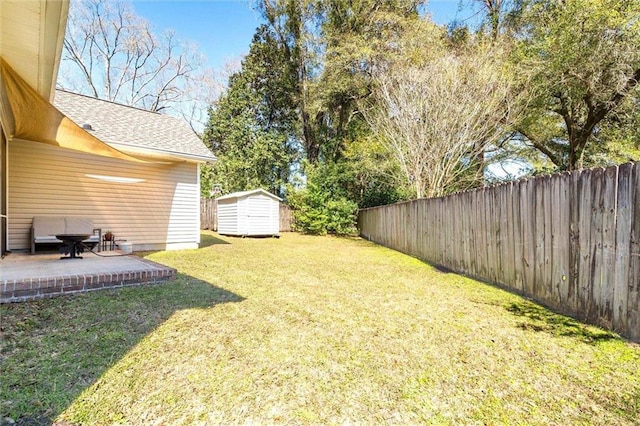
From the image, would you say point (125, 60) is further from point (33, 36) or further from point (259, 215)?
point (33, 36)

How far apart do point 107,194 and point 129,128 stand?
2.18m

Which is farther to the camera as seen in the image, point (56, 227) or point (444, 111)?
point (444, 111)

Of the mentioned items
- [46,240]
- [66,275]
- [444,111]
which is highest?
[444,111]

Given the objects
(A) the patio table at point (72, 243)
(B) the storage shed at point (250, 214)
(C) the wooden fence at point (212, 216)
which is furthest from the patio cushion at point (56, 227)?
(C) the wooden fence at point (212, 216)

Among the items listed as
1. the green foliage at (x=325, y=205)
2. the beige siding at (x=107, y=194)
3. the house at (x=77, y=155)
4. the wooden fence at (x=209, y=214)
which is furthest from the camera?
the wooden fence at (x=209, y=214)

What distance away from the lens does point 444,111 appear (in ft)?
31.5

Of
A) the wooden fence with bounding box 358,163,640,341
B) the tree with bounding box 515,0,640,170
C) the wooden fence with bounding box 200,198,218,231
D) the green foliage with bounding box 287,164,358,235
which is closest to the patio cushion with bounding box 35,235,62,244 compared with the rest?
the wooden fence with bounding box 358,163,640,341

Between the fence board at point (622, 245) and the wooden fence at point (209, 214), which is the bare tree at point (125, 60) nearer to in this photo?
the wooden fence at point (209, 214)

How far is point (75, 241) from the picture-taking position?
5.44 m

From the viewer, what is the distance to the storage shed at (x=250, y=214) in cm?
1286

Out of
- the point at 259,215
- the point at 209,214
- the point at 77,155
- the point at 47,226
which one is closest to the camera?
the point at 47,226

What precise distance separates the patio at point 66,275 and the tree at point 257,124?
13989 mm

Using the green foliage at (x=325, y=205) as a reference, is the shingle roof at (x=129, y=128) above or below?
above

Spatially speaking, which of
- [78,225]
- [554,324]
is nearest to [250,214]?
[78,225]
